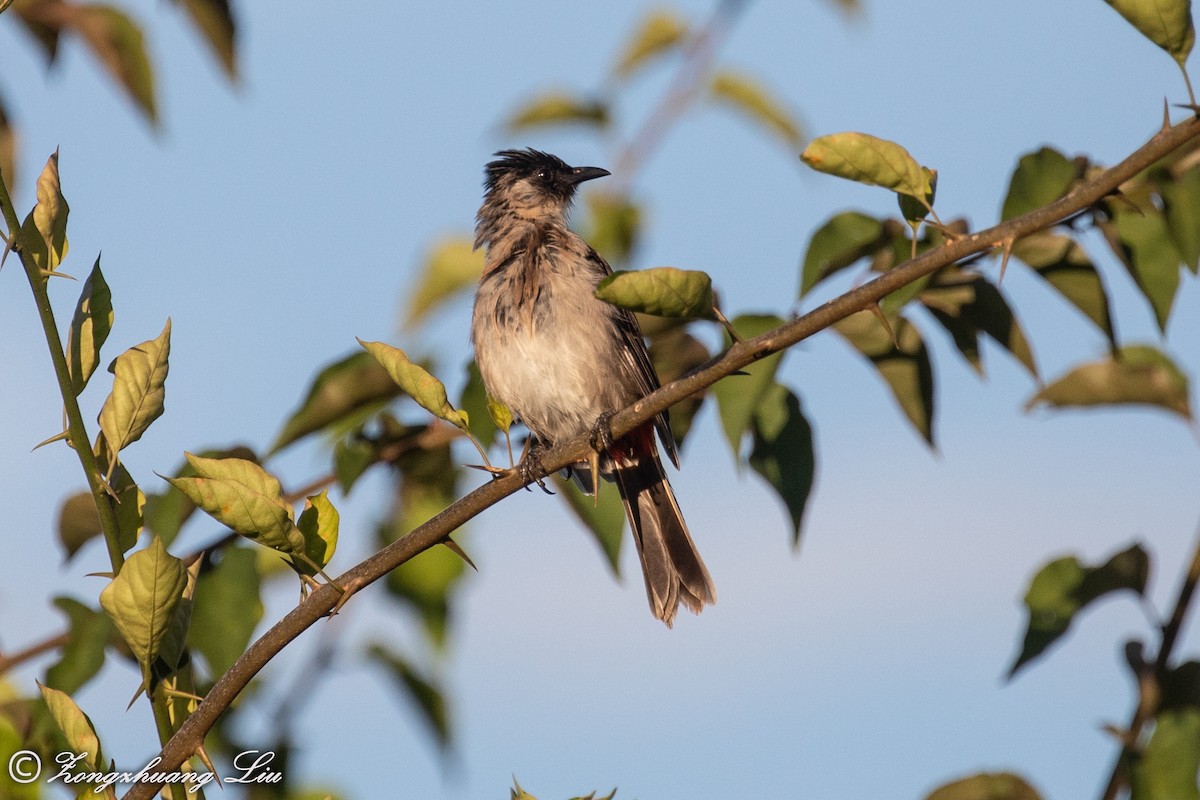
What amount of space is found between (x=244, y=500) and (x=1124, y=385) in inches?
98.4

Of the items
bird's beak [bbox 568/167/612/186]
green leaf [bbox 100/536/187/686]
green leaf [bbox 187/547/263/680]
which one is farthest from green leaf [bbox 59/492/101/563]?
bird's beak [bbox 568/167/612/186]

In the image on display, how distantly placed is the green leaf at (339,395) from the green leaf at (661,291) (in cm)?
152

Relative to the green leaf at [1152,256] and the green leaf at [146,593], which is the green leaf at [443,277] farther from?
the green leaf at [146,593]

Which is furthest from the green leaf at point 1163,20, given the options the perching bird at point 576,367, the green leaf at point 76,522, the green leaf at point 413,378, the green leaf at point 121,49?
the perching bird at point 576,367

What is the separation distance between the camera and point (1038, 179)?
3.46 metres

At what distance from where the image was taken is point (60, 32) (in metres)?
3.52

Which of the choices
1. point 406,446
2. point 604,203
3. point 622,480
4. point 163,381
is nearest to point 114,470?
point 163,381

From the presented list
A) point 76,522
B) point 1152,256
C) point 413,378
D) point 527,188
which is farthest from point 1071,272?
point 527,188

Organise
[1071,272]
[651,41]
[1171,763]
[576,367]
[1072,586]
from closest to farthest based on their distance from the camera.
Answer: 1. [1171,763]
2. [1072,586]
3. [1071,272]
4. [651,41]
5. [576,367]

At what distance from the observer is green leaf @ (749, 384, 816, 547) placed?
3.29 metres

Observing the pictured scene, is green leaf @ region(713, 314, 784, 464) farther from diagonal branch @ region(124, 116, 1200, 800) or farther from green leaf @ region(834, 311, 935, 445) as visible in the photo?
diagonal branch @ region(124, 116, 1200, 800)

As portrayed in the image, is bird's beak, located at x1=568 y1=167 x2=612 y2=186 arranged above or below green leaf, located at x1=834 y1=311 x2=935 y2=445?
above
